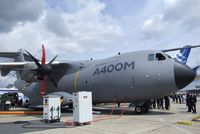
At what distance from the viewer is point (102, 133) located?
33.7 ft

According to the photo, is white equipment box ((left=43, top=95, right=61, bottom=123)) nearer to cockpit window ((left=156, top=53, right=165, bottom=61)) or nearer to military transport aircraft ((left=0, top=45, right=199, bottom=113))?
military transport aircraft ((left=0, top=45, right=199, bottom=113))

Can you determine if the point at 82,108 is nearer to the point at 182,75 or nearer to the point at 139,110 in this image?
the point at 139,110

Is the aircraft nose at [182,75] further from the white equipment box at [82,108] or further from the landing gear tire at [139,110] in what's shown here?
the white equipment box at [82,108]

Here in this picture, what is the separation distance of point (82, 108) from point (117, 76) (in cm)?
538

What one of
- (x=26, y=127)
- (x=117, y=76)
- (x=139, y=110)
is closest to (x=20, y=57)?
(x=117, y=76)

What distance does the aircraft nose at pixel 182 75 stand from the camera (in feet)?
51.8

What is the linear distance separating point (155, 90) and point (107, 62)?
165 inches

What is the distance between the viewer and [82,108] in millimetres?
12773

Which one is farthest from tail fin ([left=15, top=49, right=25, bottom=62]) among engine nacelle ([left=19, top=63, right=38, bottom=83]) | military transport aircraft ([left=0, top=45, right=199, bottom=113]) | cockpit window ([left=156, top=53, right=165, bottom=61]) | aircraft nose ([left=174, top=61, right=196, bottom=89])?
aircraft nose ([left=174, top=61, right=196, bottom=89])

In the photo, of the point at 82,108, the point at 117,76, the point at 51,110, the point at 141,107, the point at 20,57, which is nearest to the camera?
the point at 82,108

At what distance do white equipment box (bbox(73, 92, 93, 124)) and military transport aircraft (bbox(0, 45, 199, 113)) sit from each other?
14.8 feet

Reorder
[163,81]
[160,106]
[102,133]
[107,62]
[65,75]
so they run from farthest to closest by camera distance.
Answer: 1. [160,106]
2. [65,75]
3. [107,62]
4. [163,81]
5. [102,133]

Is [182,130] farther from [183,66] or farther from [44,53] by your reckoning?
[44,53]

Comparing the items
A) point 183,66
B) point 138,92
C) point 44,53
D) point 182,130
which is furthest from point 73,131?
point 44,53
